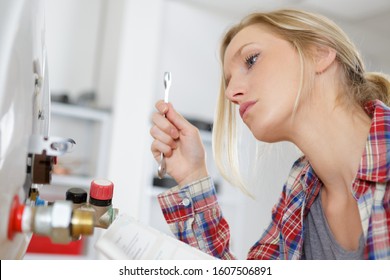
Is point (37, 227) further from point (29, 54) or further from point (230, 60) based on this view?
point (230, 60)

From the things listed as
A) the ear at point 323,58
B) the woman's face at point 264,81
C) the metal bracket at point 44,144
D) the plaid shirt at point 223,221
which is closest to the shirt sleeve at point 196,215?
the plaid shirt at point 223,221

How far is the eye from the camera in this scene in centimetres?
88

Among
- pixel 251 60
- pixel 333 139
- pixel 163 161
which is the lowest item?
pixel 163 161

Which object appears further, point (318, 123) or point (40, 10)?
point (318, 123)

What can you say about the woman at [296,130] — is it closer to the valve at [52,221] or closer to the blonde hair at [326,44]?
the blonde hair at [326,44]

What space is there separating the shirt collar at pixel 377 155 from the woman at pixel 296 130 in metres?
0.10

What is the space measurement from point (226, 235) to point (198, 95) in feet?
5.79

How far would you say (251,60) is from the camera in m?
0.88

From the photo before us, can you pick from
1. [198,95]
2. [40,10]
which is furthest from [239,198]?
[40,10]

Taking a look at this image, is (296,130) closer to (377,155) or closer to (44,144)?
(377,155)

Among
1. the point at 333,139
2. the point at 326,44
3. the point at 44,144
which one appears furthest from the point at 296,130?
the point at 44,144

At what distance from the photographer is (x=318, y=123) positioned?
0.86 m

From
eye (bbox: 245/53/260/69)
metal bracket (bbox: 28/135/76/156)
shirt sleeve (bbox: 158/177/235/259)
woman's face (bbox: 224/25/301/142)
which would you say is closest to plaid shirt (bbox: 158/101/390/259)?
shirt sleeve (bbox: 158/177/235/259)

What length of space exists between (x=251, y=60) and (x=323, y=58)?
0.48ft
